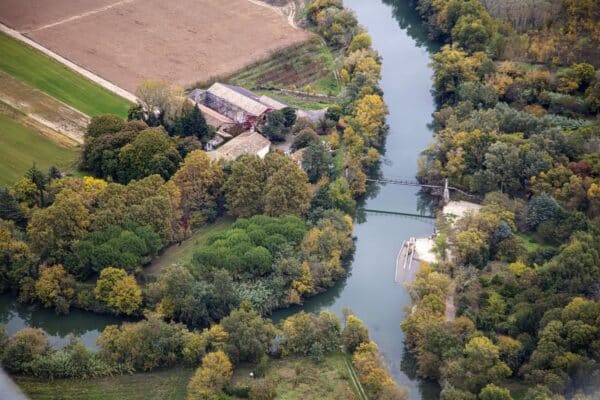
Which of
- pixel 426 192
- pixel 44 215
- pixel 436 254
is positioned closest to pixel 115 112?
pixel 44 215

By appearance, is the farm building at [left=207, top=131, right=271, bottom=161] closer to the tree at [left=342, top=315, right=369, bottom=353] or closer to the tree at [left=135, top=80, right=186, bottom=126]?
the tree at [left=135, top=80, right=186, bottom=126]

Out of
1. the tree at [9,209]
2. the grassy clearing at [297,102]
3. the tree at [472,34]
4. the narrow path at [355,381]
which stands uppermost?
the tree at [472,34]

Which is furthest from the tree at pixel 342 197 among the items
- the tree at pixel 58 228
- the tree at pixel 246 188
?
the tree at pixel 58 228

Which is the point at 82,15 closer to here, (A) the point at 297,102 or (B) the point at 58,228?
(A) the point at 297,102

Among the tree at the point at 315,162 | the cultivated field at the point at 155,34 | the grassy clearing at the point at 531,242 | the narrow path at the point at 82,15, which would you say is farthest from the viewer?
the narrow path at the point at 82,15

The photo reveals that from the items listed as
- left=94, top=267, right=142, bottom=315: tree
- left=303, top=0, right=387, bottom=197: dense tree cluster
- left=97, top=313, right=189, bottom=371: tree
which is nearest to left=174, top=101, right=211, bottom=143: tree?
left=303, top=0, right=387, bottom=197: dense tree cluster

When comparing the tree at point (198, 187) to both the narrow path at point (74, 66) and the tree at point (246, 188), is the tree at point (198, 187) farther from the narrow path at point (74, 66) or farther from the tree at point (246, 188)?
the narrow path at point (74, 66)
